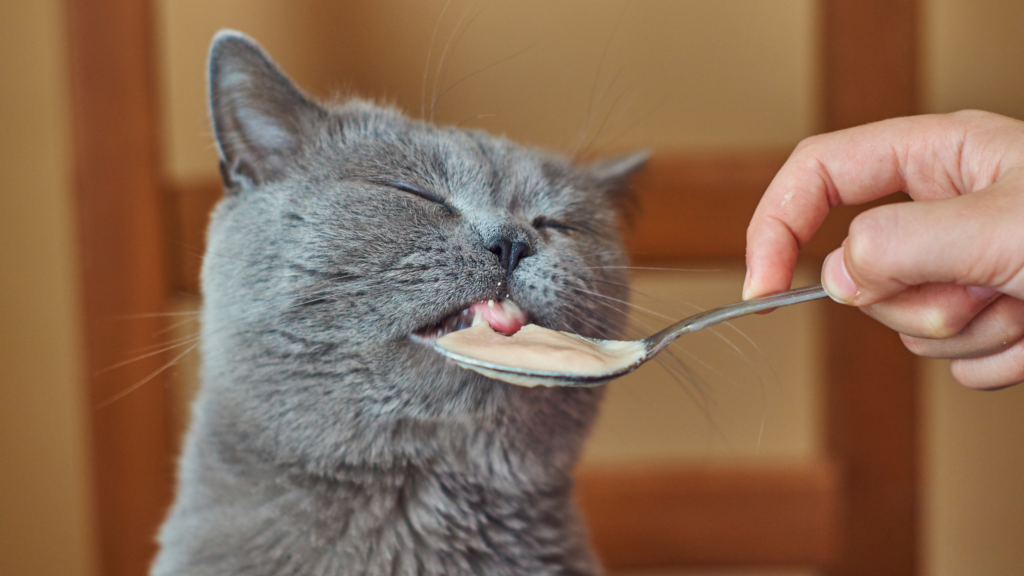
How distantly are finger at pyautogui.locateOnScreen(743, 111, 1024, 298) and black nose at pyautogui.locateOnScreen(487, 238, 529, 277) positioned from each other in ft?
0.64

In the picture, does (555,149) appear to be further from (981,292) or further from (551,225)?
(981,292)

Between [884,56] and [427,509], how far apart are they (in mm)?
1003

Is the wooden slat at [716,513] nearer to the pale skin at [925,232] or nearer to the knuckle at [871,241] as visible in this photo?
the pale skin at [925,232]

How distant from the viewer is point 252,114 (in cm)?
64

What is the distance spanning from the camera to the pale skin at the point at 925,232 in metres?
0.43

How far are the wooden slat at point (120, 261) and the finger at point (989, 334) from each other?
1049 mm

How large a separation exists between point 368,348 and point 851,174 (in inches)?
17.7

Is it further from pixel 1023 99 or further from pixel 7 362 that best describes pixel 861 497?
pixel 7 362

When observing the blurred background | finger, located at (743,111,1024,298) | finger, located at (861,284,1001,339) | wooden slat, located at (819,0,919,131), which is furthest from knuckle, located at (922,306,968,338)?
wooden slat, located at (819,0,919,131)

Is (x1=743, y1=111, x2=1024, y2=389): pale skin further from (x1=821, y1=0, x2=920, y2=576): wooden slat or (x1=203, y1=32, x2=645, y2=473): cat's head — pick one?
(x1=821, y1=0, x2=920, y2=576): wooden slat

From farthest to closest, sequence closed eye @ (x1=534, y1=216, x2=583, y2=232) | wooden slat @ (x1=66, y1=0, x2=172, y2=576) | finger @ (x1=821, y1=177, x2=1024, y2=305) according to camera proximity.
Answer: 1. wooden slat @ (x1=66, y1=0, x2=172, y2=576)
2. closed eye @ (x1=534, y1=216, x2=583, y2=232)
3. finger @ (x1=821, y1=177, x2=1024, y2=305)

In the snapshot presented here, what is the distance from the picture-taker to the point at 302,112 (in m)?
0.66

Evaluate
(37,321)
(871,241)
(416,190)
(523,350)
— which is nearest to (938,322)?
(871,241)

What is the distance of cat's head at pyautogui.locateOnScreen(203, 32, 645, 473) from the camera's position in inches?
21.3
